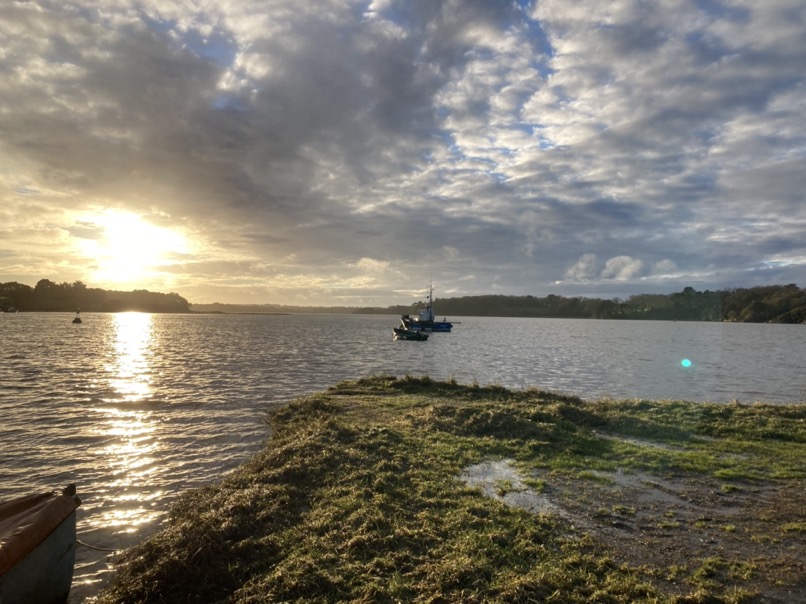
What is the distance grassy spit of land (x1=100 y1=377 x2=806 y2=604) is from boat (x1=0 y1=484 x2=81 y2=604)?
2.98ft

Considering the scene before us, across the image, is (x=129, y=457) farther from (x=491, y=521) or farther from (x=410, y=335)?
(x=410, y=335)

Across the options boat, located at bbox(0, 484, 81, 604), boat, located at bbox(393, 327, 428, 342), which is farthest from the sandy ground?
boat, located at bbox(393, 327, 428, 342)

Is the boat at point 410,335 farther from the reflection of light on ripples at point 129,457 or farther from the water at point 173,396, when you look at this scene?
the reflection of light on ripples at point 129,457

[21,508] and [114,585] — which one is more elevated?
[21,508]

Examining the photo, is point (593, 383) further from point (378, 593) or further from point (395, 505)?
point (378, 593)

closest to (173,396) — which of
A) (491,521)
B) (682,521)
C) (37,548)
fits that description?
(37,548)

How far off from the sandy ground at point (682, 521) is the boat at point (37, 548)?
8.45 m

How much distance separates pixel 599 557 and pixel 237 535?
22.1 feet

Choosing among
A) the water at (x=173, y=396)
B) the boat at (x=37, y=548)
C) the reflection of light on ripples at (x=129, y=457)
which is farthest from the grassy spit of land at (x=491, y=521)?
the water at (x=173, y=396)

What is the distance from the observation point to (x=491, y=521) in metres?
9.15

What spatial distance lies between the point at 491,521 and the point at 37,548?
25.1ft

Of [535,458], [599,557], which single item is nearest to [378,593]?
[599,557]

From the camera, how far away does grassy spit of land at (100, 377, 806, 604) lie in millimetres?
7059

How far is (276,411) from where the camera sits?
75.7ft
